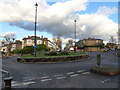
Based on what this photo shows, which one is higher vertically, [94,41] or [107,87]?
[94,41]

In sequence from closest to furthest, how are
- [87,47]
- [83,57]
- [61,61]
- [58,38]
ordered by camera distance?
1. [61,61]
2. [83,57]
3. [58,38]
4. [87,47]

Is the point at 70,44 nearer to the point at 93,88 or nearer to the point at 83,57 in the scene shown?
the point at 83,57

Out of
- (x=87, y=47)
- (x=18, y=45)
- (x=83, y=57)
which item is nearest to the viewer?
(x=83, y=57)

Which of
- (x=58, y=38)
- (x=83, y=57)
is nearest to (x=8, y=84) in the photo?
(x=83, y=57)

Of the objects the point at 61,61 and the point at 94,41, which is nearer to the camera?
the point at 61,61

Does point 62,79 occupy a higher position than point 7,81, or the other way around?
point 7,81

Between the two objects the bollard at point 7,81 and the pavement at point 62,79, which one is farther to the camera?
the pavement at point 62,79

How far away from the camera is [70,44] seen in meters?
79.0

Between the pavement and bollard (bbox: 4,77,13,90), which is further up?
bollard (bbox: 4,77,13,90)

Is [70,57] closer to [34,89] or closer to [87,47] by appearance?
[34,89]

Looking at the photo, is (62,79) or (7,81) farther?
(62,79)

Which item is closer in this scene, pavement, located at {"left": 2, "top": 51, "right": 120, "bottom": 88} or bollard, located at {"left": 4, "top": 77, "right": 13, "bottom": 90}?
bollard, located at {"left": 4, "top": 77, "right": 13, "bottom": 90}

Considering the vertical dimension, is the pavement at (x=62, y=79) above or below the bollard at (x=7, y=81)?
below

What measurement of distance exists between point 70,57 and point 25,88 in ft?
35.7
